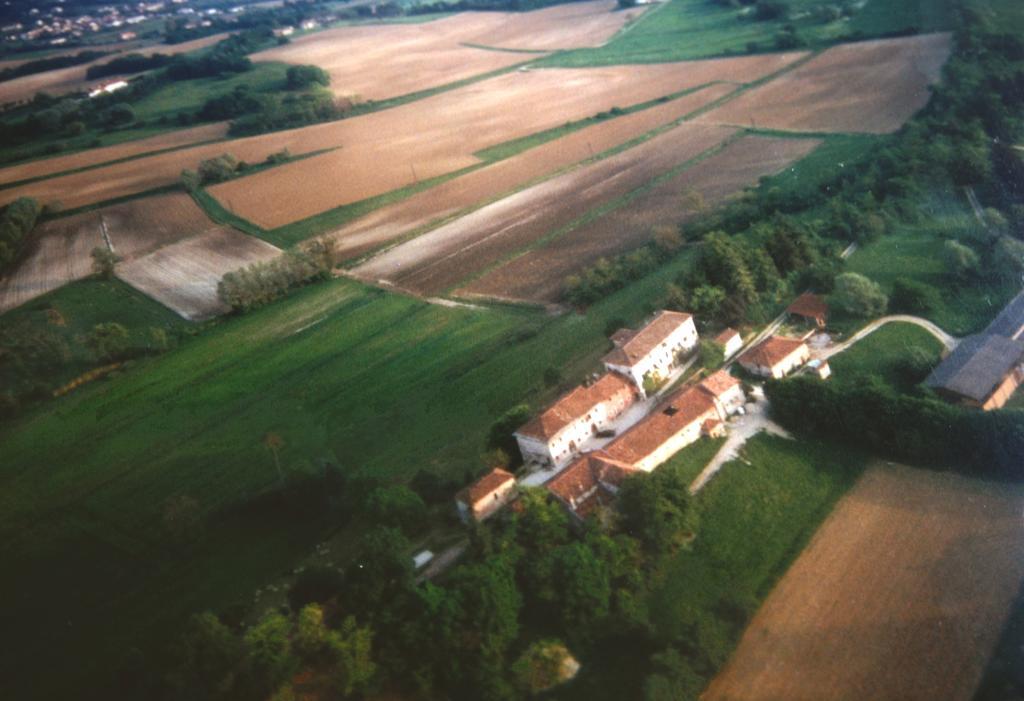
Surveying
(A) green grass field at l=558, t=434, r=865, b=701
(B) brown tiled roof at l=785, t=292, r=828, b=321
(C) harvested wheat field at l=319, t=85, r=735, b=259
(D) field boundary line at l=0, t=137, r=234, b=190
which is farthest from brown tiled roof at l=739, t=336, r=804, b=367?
(D) field boundary line at l=0, t=137, r=234, b=190

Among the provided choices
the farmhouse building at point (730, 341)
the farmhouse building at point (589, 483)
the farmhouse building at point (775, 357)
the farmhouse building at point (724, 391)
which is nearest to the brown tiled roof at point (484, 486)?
the farmhouse building at point (589, 483)

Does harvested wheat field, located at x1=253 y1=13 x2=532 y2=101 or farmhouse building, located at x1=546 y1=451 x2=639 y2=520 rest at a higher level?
harvested wheat field, located at x1=253 y1=13 x2=532 y2=101

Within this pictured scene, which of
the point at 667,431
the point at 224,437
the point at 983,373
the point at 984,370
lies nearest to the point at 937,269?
the point at 984,370

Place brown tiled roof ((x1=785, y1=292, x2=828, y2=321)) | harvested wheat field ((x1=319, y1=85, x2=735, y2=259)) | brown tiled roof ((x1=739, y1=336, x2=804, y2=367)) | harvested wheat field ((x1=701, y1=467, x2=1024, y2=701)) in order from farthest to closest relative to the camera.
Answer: harvested wheat field ((x1=319, y1=85, x2=735, y2=259)) → brown tiled roof ((x1=785, y1=292, x2=828, y2=321)) → brown tiled roof ((x1=739, y1=336, x2=804, y2=367)) → harvested wheat field ((x1=701, y1=467, x2=1024, y2=701))

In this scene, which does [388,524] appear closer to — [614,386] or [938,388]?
[614,386]

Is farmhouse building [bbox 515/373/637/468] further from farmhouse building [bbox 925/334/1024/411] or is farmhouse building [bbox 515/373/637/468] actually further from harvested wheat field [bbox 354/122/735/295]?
harvested wheat field [bbox 354/122/735/295]

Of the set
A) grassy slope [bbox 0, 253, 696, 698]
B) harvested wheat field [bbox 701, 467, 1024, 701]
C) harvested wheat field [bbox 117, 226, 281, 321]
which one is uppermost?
harvested wheat field [bbox 701, 467, 1024, 701]
